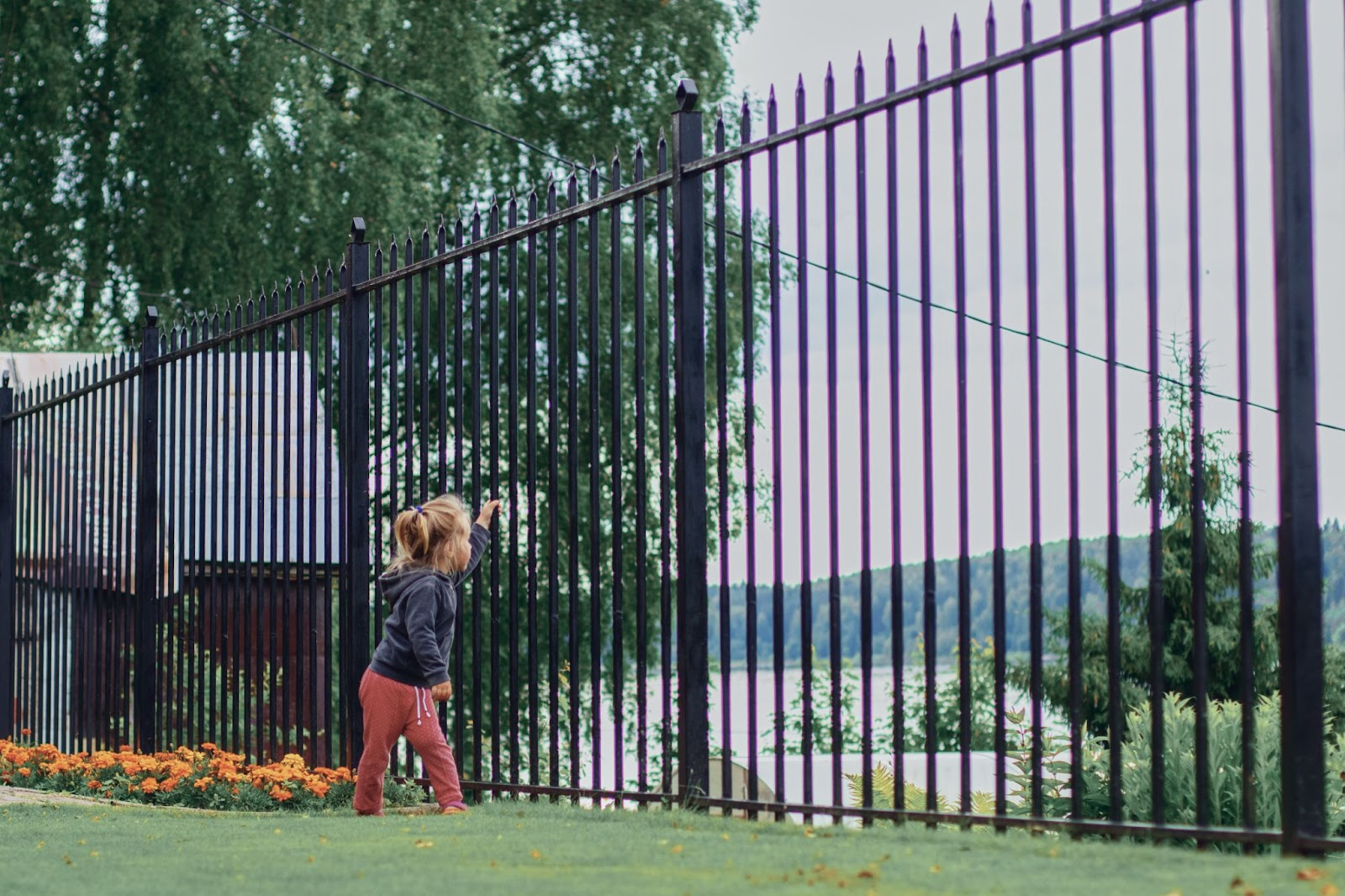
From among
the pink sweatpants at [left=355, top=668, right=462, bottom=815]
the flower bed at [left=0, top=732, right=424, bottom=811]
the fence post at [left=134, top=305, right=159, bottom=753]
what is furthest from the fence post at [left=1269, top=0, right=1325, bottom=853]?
the fence post at [left=134, top=305, right=159, bottom=753]

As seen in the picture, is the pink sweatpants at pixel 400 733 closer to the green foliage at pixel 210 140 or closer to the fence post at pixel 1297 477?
the fence post at pixel 1297 477

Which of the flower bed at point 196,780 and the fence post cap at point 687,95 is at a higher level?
the fence post cap at point 687,95

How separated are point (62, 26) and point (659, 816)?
16.2 meters

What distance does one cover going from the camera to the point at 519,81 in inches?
933

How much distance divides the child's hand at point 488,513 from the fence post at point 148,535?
12.1ft

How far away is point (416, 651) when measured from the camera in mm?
6125

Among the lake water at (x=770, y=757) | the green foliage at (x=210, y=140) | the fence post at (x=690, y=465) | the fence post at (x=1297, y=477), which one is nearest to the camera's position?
the fence post at (x=1297, y=477)

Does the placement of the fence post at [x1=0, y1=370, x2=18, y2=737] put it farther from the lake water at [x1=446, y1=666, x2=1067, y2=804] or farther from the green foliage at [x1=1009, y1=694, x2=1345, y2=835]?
the green foliage at [x1=1009, y1=694, x2=1345, y2=835]

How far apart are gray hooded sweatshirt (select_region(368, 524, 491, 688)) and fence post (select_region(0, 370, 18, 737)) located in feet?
21.1

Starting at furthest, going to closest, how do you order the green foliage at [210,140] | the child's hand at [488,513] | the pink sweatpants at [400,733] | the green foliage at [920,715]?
1. the green foliage at [920,715]
2. the green foliage at [210,140]
3. the child's hand at [488,513]
4. the pink sweatpants at [400,733]

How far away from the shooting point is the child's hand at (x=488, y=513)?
6473mm

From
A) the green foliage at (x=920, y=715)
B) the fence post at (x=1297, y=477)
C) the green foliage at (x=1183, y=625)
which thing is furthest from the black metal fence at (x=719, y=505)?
the green foliage at (x=920, y=715)

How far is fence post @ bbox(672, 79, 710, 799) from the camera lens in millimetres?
5605

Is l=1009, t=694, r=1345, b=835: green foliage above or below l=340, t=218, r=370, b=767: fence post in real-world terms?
below
